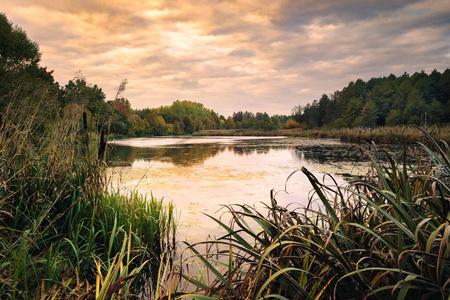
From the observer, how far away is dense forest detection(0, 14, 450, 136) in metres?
3.19

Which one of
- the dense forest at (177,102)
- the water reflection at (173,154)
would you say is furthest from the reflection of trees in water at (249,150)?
the dense forest at (177,102)

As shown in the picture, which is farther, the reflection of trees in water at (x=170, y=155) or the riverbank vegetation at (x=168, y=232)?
the reflection of trees in water at (x=170, y=155)

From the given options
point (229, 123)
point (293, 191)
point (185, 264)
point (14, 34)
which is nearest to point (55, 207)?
point (185, 264)

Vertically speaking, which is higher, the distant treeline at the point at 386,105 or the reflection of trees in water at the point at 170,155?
the distant treeline at the point at 386,105

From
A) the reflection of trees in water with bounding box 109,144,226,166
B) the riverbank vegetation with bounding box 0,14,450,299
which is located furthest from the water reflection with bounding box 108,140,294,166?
the riverbank vegetation with bounding box 0,14,450,299

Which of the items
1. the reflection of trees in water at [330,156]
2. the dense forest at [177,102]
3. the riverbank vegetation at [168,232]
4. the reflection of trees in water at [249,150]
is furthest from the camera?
the reflection of trees in water at [249,150]

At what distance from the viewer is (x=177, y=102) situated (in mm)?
101062

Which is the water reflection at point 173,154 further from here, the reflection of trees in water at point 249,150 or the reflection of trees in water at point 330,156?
the reflection of trees in water at point 330,156

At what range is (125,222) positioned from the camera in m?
2.70

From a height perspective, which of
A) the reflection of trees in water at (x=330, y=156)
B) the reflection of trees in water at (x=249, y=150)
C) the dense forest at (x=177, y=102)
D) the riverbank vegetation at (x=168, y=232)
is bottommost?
the reflection of trees in water at (x=330, y=156)

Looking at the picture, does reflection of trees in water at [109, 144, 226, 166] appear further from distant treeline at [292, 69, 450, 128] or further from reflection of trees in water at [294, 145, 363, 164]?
distant treeline at [292, 69, 450, 128]

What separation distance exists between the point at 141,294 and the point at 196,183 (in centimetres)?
422

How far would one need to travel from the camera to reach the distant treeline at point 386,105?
112 ft

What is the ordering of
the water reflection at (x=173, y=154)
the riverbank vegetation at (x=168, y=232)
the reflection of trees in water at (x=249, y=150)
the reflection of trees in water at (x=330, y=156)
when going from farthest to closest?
1. the reflection of trees in water at (x=249, y=150)
2. the reflection of trees in water at (x=330, y=156)
3. the water reflection at (x=173, y=154)
4. the riverbank vegetation at (x=168, y=232)
